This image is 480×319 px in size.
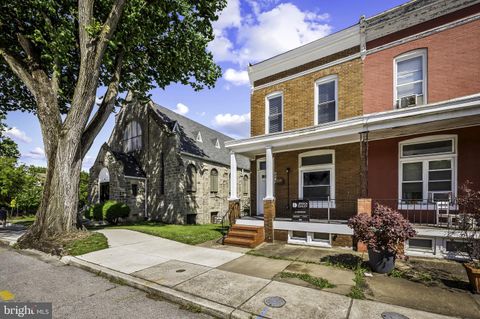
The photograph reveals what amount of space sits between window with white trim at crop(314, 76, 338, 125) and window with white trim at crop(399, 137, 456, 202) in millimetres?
3143

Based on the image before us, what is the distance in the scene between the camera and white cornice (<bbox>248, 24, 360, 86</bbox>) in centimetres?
1058

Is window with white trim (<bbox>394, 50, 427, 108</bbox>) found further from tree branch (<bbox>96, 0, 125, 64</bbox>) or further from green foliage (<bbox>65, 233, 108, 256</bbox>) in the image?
green foliage (<bbox>65, 233, 108, 256</bbox>)

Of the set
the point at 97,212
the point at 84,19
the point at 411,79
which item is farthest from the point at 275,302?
the point at 97,212

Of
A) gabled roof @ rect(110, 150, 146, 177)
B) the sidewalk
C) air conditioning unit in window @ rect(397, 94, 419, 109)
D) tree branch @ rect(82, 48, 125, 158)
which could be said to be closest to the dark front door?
gabled roof @ rect(110, 150, 146, 177)

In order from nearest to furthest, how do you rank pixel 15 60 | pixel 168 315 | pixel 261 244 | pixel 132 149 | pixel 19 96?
pixel 168 315 → pixel 261 244 → pixel 15 60 → pixel 19 96 → pixel 132 149

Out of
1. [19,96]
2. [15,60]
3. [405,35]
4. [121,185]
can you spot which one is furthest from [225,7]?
[121,185]

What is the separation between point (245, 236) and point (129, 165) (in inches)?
577

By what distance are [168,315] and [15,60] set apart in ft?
42.3

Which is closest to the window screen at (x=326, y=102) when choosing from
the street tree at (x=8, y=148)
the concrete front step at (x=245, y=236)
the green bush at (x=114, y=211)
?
the concrete front step at (x=245, y=236)

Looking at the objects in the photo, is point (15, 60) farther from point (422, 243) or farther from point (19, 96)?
point (422, 243)

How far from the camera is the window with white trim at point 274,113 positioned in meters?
12.6

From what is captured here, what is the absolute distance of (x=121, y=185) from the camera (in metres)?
19.6

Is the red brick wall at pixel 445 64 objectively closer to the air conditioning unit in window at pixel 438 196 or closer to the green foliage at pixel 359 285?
the air conditioning unit in window at pixel 438 196

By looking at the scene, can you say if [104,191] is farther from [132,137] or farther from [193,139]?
[193,139]
